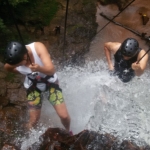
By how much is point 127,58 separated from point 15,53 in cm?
182

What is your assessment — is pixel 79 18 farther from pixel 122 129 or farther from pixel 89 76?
pixel 122 129

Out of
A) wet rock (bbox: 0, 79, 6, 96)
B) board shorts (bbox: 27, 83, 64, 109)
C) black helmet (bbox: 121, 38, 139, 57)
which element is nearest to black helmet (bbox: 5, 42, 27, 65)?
board shorts (bbox: 27, 83, 64, 109)

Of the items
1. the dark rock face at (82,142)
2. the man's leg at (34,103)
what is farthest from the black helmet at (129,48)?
the man's leg at (34,103)

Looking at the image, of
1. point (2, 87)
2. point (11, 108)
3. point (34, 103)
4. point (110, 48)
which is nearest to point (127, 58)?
point (110, 48)

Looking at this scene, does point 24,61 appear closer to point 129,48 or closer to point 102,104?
point 129,48

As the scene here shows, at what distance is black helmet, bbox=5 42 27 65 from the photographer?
→ 326cm

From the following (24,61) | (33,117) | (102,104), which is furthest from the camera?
(102,104)

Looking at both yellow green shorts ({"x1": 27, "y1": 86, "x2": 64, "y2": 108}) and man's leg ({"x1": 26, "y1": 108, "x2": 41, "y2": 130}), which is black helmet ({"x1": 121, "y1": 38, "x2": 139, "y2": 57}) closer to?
yellow green shorts ({"x1": 27, "y1": 86, "x2": 64, "y2": 108})

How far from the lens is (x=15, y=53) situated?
3246 millimetres

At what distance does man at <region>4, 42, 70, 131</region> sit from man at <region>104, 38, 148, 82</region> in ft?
3.81

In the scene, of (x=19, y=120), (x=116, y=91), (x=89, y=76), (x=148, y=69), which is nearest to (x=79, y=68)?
(x=89, y=76)

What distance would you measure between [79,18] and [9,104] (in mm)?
3081

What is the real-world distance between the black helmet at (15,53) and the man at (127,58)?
158cm

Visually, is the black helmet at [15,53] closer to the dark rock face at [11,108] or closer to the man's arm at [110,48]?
the dark rock face at [11,108]
